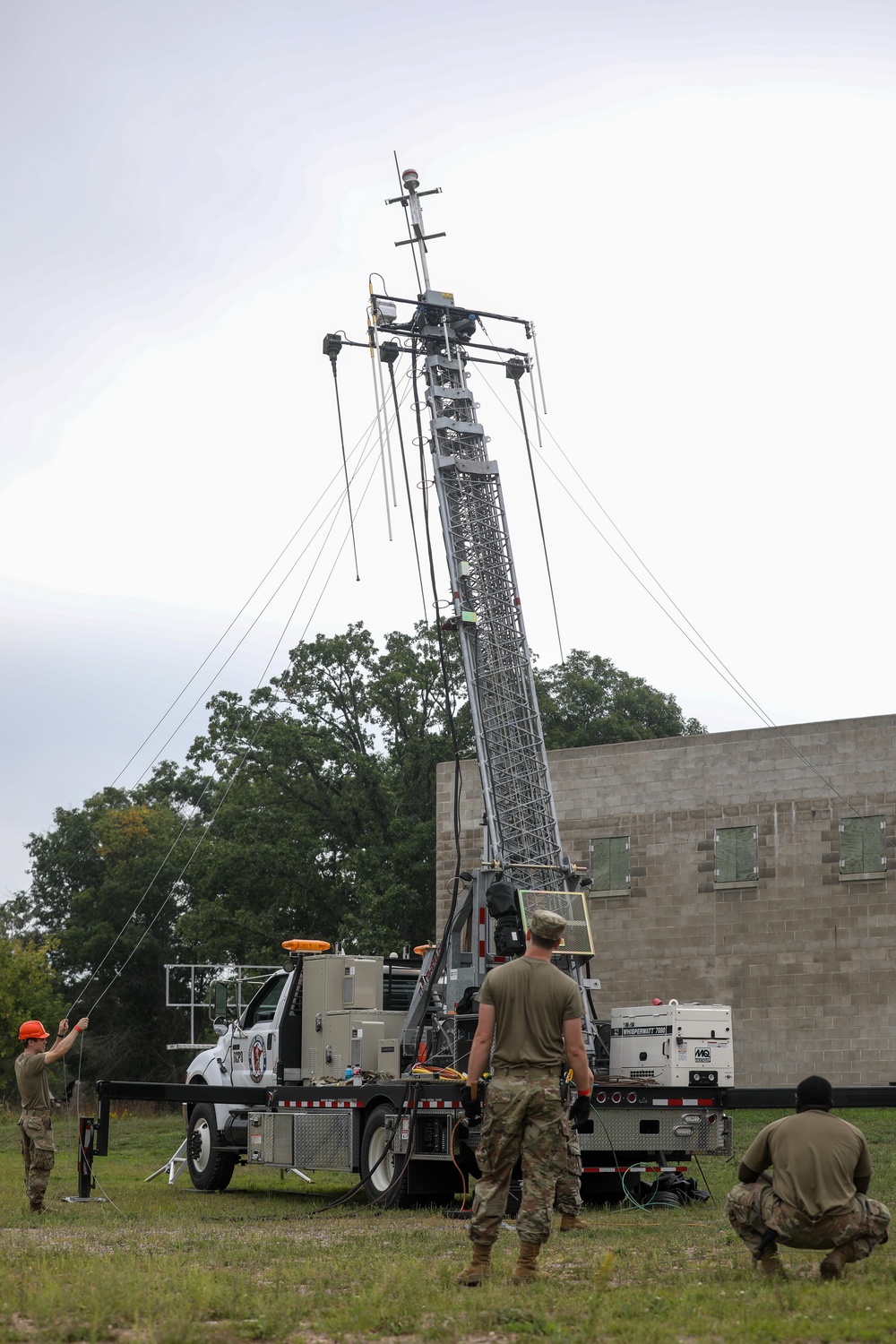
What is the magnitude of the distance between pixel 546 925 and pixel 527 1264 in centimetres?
173

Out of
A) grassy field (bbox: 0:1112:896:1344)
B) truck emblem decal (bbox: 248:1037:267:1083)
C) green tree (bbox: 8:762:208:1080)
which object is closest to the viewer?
grassy field (bbox: 0:1112:896:1344)

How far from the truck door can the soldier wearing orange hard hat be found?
3.96 meters

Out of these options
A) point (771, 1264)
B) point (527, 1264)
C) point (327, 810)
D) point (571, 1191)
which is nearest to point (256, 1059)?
point (571, 1191)

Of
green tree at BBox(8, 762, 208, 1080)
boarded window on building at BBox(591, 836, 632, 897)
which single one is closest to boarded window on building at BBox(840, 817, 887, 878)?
boarded window on building at BBox(591, 836, 632, 897)

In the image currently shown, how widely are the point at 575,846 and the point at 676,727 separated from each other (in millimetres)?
23625

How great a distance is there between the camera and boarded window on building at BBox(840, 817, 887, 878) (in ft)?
91.4

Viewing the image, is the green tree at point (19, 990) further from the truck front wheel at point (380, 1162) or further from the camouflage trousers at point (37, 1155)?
the camouflage trousers at point (37, 1155)

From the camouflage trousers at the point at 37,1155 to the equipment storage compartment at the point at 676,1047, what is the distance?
18.0 ft

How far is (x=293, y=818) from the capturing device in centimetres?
4531

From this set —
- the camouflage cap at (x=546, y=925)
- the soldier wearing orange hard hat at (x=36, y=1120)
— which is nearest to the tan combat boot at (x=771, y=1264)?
the camouflage cap at (x=546, y=925)

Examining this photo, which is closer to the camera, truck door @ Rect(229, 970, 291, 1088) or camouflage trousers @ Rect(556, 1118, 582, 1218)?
camouflage trousers @ Rect(556, 1118, 582, 1218)

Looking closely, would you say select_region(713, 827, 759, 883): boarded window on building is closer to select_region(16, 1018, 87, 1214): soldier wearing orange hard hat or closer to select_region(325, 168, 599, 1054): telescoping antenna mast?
select_region(325, 168, 599, 1054): telescoping antenna mast

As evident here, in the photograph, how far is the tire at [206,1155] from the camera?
17.1m

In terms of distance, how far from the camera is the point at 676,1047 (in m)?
14.9
